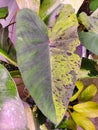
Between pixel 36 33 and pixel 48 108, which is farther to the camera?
pixel 36 33

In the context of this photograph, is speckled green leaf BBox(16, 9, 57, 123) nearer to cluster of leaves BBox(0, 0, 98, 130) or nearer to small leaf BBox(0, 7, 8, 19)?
cluster of leaves BBox(0, 0, 98, 130)

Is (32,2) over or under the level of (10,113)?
over

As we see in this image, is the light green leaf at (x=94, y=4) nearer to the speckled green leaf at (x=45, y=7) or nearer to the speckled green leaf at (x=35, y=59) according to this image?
the speckled green leaf at (x=45, y=7)

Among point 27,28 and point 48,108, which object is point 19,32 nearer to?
point 27,28

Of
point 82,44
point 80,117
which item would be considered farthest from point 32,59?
point 80,117

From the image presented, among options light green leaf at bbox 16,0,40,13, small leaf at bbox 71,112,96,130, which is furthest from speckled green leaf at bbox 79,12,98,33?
small leaf at bbox 71,112,96,130

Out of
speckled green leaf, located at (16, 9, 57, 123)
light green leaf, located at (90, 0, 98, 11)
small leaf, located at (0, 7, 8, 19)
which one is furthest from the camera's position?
light green leaf, located at (90, 0, 98, 11)

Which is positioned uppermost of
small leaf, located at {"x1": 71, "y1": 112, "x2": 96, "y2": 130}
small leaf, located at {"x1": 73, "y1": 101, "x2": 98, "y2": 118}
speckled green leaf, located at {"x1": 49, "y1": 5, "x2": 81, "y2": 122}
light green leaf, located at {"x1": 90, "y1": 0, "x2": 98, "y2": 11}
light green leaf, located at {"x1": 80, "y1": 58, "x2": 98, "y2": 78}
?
light green leaf, located at {"x1": 90, "y1": 0, "x2": 98, "y2": 11}
